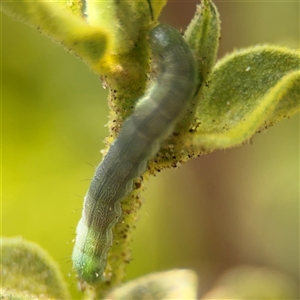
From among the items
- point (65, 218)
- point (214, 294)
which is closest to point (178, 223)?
point (65, 218)

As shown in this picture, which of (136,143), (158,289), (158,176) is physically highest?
(158,176)

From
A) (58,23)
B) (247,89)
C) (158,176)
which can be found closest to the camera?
(58,23)

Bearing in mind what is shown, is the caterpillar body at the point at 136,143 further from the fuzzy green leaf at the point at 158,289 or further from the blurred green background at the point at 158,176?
the blurred green background at the point at 158,176

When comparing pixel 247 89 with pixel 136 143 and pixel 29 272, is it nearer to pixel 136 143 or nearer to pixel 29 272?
pixel 136 143

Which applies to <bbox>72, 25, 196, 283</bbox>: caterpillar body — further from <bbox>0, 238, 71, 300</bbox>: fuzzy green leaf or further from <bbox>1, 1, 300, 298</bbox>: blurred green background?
Answer: <bbox>1, 1, 300, 298</bbox>: blurred green background

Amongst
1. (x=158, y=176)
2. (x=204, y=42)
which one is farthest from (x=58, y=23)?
(x=158, y=176)

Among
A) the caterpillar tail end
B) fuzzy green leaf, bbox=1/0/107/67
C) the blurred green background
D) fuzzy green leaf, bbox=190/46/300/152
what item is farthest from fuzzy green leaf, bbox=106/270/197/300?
the blurred green background

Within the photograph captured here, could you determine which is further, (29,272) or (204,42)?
(29,272)
